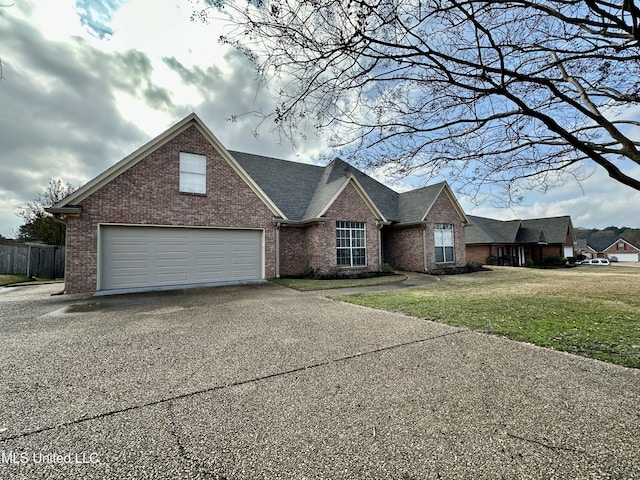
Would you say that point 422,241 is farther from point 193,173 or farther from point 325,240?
point 193,173

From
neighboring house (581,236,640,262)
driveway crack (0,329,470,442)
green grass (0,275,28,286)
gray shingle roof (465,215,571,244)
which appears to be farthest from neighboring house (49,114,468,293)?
neighboring house (581,236,640,262)

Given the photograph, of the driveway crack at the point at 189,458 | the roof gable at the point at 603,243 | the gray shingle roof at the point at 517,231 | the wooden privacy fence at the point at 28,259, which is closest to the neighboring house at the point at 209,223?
the driveway crack at the point at 189,458

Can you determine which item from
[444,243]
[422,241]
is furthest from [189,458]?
[444,243]

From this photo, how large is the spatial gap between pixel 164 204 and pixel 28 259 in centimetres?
1152

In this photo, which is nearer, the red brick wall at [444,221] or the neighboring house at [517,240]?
the red brick wall at [444,221]

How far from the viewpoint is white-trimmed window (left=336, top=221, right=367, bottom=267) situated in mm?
15023

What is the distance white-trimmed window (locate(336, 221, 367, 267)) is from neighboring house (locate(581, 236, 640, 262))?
71.3 m

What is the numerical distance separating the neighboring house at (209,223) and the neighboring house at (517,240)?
45.1 feet

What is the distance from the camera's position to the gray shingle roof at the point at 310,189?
15.6 meters

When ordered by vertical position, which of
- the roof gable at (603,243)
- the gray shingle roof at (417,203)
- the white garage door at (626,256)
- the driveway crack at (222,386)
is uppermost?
the gray shingle roof at (417,203)

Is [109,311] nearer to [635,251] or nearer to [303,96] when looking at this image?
[303,96]

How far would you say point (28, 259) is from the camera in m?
16.0

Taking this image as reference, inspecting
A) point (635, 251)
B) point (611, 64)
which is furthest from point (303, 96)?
point (635, 251)

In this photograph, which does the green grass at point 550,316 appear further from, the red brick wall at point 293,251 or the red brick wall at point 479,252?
the red brick wall at point 479,252
